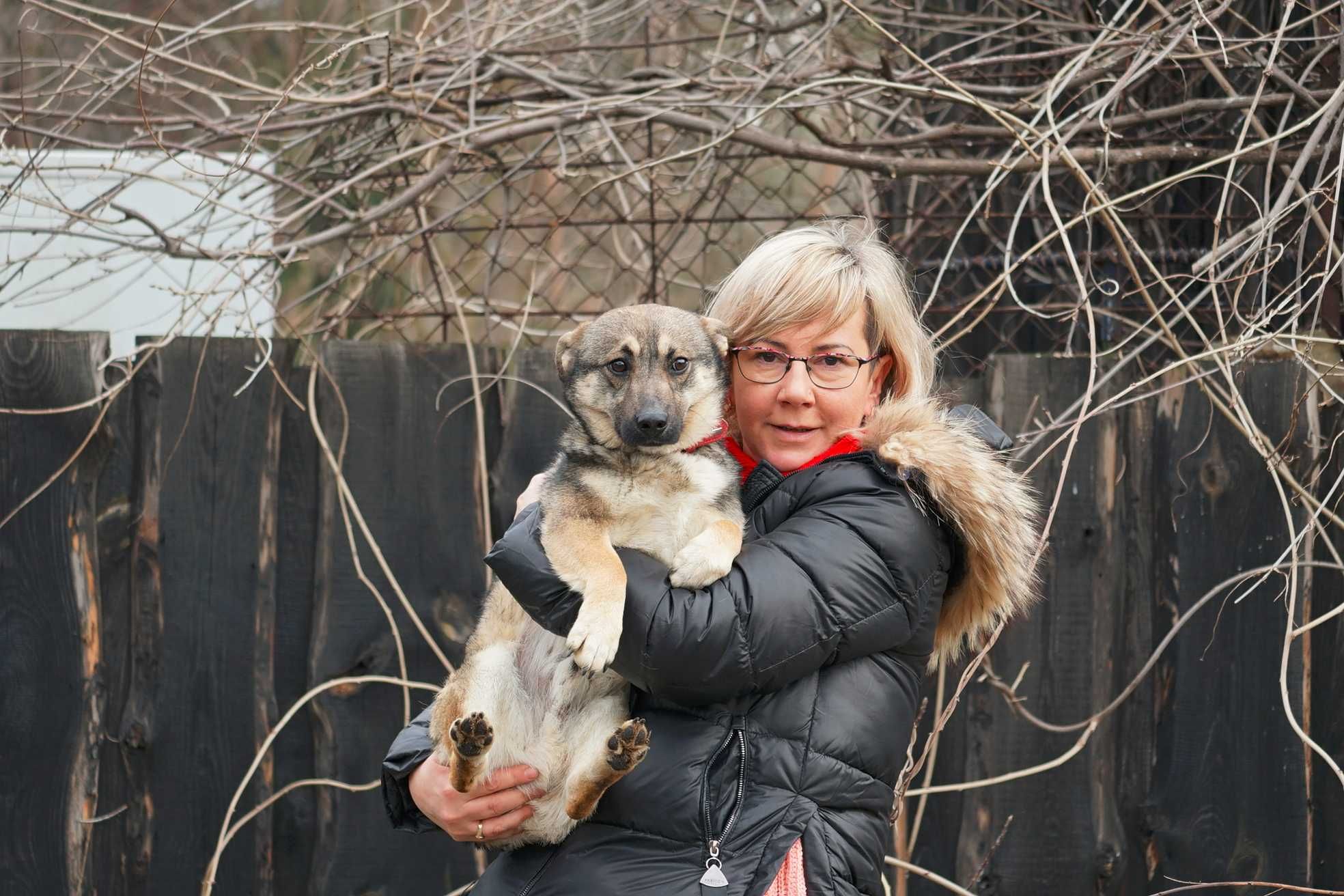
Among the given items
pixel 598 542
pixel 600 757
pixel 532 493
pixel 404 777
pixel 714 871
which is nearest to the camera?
pixel 714 871

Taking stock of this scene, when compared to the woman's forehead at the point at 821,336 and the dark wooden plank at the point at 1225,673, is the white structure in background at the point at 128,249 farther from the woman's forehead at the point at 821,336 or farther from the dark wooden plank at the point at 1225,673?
the dark wooden plank at the point at 1225,673

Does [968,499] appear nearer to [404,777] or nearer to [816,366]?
[816,366]

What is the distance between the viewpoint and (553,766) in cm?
254

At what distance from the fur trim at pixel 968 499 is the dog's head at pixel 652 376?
0.47 meters

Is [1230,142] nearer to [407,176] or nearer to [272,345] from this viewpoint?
[407,176]

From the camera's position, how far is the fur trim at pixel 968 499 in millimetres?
2404

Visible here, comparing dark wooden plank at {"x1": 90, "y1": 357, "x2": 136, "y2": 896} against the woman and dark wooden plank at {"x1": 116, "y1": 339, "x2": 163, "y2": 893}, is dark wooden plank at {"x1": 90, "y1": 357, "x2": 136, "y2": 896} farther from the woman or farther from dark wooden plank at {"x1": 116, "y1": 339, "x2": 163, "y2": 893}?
the woman

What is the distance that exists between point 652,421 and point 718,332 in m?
0.30

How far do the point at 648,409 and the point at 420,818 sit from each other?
114cm

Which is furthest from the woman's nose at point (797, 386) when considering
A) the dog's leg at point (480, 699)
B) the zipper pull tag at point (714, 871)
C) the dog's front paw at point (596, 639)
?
the zipper pull tag at point (714, 871)

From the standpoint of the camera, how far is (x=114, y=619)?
3.61 metres

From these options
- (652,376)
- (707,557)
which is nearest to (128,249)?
(652,376)

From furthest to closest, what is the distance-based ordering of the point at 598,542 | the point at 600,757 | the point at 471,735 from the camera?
1. the point at 598,542
2. the point at 471,735
3. the point at 600,757

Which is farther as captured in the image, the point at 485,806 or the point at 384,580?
the point at 384,580
